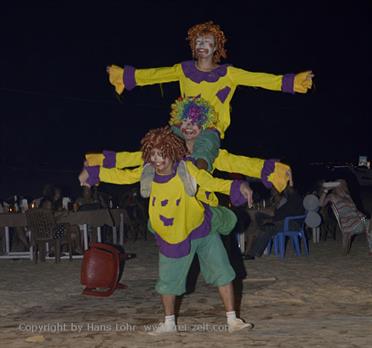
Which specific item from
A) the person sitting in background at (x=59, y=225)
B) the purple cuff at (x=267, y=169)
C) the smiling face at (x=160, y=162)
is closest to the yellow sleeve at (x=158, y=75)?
the smiling face at (x=160, y=162)

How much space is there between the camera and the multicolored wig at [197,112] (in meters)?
6.30

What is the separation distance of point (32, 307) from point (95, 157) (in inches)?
91.1

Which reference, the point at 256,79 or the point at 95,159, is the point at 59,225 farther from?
the point at 256,79

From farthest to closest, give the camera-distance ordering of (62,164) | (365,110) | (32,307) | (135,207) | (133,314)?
1. (365,110)
2. (62,164)
3. (135,207)
4. (32,307)
5. (133,314)

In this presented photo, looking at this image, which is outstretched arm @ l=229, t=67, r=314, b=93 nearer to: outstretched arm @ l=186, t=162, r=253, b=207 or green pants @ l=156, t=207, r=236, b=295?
outstretched arm @ l=186, t=162, r=253, b=207

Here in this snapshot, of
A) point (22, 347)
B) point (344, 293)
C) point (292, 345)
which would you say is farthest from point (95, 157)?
point (344, 293)

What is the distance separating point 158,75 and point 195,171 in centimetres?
123

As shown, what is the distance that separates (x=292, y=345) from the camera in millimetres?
5637

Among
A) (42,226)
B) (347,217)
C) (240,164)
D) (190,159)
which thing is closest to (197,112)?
(190,159)

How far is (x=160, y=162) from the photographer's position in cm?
587

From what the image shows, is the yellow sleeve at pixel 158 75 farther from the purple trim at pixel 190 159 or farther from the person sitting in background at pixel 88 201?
the person sitting in background at pixel 88 201

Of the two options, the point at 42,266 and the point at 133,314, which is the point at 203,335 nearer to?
the point at 133,314

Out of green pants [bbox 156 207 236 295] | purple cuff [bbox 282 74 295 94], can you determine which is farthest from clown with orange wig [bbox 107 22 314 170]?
green pants [bbox 156 207 236 295]

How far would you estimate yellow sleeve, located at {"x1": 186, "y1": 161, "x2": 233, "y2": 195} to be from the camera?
19.1 ft
